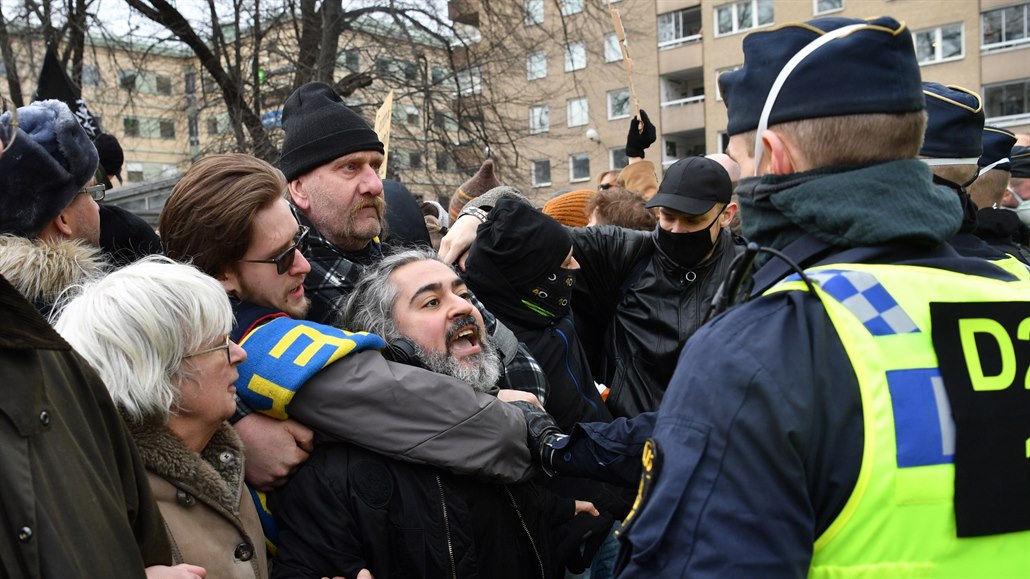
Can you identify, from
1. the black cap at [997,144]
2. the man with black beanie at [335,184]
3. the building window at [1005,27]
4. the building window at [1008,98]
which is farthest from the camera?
the building window at [1008,98]

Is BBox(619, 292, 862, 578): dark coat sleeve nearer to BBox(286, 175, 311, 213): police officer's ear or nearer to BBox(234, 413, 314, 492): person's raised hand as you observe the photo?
BBox(234, 413, 314, 492): person's raised hand

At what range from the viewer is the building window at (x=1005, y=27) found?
27109 mm

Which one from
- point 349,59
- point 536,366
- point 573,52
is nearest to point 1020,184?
point 536,366

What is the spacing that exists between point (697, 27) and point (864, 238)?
118ft

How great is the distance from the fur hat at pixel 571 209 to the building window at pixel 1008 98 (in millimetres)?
27119

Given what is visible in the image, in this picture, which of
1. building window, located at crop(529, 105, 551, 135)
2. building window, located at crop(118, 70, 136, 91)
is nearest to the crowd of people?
building window, located at crop(118, 70, 136, 91)

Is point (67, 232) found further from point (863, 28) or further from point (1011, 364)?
point (1011, 364)

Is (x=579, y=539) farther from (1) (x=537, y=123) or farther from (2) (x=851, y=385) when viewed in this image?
(1) (x=537, y=123)

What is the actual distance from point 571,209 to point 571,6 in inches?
327

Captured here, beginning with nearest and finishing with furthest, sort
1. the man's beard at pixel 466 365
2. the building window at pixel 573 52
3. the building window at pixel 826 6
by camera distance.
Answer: the man's beard at pixel 466 365
the building window at pixel 573 52
the building window at pixel 826 6

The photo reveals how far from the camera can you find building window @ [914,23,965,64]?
91.1ft

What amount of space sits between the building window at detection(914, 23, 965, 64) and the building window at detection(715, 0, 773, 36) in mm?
5506

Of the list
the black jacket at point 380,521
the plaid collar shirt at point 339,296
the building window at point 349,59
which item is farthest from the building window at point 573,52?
the black jacket at point 380,521

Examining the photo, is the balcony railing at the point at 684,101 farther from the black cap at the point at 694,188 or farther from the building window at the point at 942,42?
the black cap at the point at 694,188
